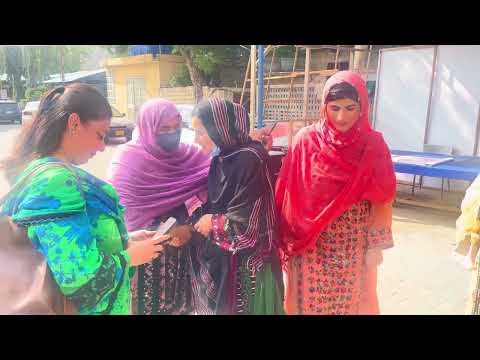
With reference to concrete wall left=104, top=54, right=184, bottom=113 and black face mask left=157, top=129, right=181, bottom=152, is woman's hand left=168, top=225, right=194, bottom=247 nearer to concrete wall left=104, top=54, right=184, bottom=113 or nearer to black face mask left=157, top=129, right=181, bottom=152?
black face mask left=157, top=129, right=181, bottom=152

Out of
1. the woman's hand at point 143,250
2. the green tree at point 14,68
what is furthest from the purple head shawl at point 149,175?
the green tree at point 14,68

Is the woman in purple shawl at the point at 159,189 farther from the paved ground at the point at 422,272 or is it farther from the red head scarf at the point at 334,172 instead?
the paved ground at the point at 422,272

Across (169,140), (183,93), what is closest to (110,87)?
(183,93)

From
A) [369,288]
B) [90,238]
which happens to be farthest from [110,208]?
[369,288]

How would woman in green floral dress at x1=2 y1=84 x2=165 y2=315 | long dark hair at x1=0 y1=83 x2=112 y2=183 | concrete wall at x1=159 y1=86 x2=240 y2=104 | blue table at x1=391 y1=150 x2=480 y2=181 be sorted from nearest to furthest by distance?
woman in green floral dress at x1=2 y1=84 x2=165 y2=315 → long dark hair at x1=0 y1=83 x2=112 y2=183 → concrete wall at x1=159 y1=86 x2=240 y2=104 → blue table at x1=391 y1=150 x2=480 y2=181

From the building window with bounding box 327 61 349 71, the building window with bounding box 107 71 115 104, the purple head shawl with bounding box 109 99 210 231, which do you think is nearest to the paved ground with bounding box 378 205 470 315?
the purple head shawl with bounding box 109 99 210 231

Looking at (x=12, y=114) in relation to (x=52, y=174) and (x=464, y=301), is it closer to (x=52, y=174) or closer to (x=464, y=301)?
(x=52, y=174)
